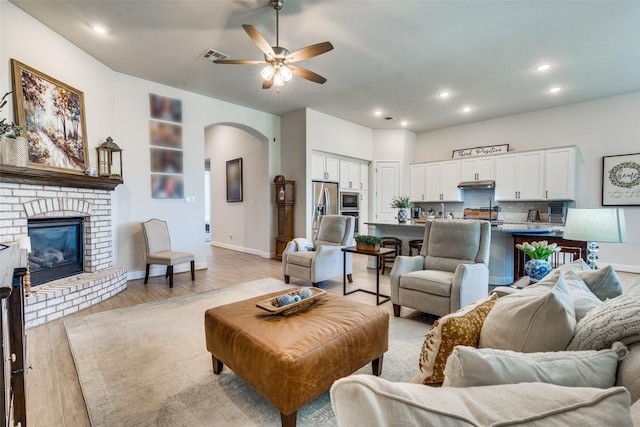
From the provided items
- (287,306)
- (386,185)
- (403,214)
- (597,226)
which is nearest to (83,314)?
(287,306)

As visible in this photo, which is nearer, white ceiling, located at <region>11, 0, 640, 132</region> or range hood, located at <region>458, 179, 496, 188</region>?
white ceiling, located at <region>11, 0, 640, 132</region>

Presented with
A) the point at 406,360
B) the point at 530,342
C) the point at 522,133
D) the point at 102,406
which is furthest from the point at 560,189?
the point at 102,406

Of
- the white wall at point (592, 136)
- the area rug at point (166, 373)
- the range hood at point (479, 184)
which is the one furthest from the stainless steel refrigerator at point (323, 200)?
the white wall at point (592, 136)

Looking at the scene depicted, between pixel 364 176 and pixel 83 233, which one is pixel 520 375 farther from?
pixel 364 176

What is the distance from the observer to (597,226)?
1.98 metres

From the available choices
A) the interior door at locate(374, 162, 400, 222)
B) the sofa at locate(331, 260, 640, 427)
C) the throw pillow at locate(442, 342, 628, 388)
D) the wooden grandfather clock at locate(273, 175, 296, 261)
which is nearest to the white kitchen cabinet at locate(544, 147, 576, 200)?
the interior door at locate(374, 162, 400, 222)

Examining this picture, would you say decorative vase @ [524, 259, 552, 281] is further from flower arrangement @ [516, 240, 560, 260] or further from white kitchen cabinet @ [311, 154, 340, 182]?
white kitchen cabinet @ [311, 154, 340, 182]

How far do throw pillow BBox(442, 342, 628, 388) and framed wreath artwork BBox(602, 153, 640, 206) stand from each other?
20.8 ft

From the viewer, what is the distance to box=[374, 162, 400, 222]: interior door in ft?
24.4

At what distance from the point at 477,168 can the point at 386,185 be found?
6.70 feet

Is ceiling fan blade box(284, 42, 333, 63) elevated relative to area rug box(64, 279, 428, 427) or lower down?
elevated

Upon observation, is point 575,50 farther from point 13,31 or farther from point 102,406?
point 13,31

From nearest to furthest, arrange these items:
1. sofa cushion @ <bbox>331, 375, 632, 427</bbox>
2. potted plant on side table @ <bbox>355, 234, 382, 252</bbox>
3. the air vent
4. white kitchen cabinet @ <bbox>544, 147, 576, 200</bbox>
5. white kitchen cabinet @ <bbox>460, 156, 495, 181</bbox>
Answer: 1. sofa cushion @ <bbox>331, 375, 632, 427</bbox>
2. potted plant on side table @ <bbox>355, 234, 382, 252</bbox>
3. the air vent
4. white kitchen cabinet @ <bbox>544, 147, 576, 200</bbox>
5. white kitchen cabinet @ <bbox>460, 156, 495, 181</bbox>

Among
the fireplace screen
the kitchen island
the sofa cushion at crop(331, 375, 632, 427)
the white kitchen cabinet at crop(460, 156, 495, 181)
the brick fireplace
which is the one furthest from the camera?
the white kitchen cabinet at crop(460, 156, 495, 181)
